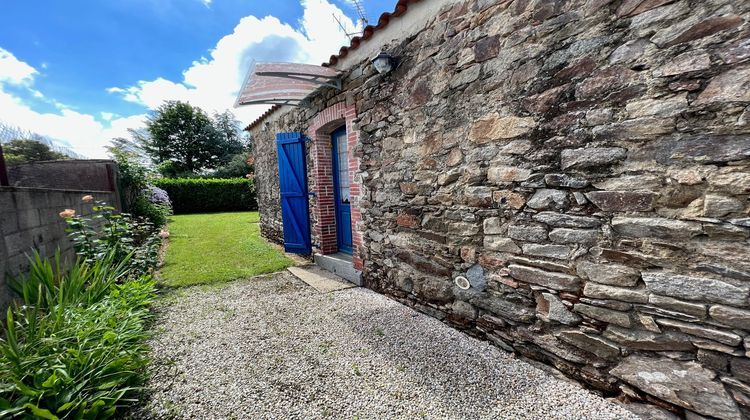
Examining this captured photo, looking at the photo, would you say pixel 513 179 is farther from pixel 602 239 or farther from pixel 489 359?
pixel 489 359

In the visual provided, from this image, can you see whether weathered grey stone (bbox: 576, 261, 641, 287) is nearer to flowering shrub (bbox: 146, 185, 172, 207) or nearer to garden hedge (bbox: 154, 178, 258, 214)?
flowering shrub (bbox: 146, 185, 172, 207)

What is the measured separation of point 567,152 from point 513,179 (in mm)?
398

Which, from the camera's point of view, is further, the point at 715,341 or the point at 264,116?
the point at 264,116

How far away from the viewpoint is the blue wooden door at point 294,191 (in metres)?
5.30

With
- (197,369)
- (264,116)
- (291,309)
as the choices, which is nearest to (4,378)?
(197,369)

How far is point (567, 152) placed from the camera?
1.98 m

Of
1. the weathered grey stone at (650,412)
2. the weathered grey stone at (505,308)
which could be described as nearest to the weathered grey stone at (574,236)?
the weathered grey stone at (505,308)

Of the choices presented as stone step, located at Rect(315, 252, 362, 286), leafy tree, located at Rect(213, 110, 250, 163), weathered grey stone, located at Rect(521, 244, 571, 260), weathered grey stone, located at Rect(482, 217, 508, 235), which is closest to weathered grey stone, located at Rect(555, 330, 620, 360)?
weathered grey stone, located at Rect(521, 244, 571, 260)

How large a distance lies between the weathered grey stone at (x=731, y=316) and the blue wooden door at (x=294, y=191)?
4.81 meters

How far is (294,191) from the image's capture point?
18.0ft

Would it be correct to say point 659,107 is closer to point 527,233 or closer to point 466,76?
point 527,233

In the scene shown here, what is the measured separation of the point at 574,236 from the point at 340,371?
6.15 ft

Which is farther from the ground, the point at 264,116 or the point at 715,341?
the point at 264,116

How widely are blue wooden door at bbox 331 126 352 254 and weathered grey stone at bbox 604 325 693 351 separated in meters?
3.54
